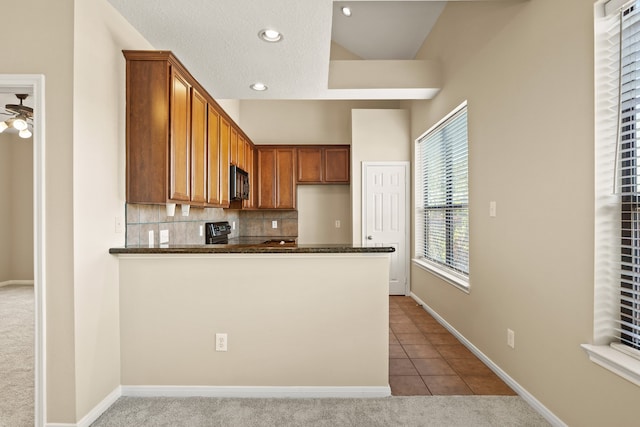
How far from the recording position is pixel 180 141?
246cm

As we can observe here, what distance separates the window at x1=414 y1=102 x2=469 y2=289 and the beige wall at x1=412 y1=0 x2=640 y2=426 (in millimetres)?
326

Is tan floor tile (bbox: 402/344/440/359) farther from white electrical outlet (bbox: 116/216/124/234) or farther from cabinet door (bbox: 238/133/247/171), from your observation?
cabinet door (bbox: 238/133/247/171)

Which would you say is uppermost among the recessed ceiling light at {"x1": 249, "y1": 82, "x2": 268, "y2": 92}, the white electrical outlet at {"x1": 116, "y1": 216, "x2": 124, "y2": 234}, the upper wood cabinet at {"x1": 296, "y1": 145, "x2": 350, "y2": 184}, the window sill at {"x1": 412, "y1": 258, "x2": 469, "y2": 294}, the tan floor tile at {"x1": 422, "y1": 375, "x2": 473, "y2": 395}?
the recessed ceiling light at {"x1": 249, "y1": 82, "x2": 268, "y2": 92}

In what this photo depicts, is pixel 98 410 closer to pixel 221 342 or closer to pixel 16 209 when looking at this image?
pixel 221 342

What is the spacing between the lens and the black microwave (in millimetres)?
3834

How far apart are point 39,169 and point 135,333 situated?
1.19 m

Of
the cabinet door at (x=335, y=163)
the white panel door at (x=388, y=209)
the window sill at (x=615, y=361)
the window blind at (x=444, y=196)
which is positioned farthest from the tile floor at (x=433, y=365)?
the cabinet door at (x=335, y=163)

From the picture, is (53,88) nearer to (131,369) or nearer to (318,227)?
(131,369)

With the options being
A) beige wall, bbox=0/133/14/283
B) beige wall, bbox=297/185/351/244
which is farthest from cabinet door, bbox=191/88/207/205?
beige wall, bbox=0/133/14/283

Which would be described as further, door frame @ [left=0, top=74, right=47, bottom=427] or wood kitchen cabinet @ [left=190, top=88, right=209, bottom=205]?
wood kitchen cabinet @ [left=190, top=88, right=209, bottom=205]

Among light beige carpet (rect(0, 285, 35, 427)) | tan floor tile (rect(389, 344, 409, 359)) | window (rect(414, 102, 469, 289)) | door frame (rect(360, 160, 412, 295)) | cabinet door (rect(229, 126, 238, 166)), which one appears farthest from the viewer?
door frame (rect(360, 160, 412, 295))


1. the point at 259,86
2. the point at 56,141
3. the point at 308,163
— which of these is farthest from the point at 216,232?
the point at 56,141

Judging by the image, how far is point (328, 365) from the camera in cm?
230

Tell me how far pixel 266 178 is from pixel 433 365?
371cm
